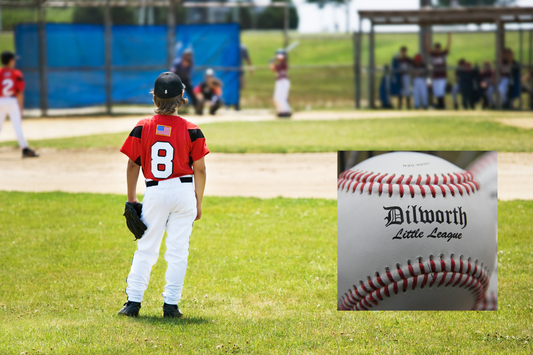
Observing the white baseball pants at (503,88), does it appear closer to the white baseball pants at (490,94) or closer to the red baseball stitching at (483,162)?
the white baseball pants at (490,94)

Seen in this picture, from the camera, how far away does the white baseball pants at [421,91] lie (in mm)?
19831

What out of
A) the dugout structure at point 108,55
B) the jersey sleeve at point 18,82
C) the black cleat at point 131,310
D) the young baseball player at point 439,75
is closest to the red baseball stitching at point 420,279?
the black cleat at point 131,310

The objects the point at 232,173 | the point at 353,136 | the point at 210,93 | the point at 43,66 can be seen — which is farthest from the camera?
the point at 210,93

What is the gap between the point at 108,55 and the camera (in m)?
18.7

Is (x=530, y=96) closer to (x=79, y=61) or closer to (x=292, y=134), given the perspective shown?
(x=292, y=134)

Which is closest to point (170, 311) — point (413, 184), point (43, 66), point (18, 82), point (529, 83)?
point (413, 184)

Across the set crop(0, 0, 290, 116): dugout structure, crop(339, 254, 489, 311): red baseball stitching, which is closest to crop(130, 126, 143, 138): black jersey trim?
crop(339, 254, 489, 311): red baseball stitching

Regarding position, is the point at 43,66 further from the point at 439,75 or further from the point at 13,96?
the point at 439,75

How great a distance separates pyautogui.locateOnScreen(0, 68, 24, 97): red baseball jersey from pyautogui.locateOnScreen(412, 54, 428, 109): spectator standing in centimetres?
1258

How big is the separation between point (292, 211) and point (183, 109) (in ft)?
39.2

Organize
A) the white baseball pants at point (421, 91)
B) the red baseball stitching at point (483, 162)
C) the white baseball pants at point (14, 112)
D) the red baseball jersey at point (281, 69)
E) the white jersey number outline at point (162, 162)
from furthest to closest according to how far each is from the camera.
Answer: the white baseball pants at point (421, 91) → the red baseball jersey at point (281, 69) → the white baseball pants at point (14, 112) → the white jersey number outline at point (162, 162) → the red baseball stitching at point (483, 162)

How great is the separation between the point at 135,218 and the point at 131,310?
1.87 feet

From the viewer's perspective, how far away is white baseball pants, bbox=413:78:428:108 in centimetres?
1983

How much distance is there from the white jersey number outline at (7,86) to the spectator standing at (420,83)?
1269 cm
